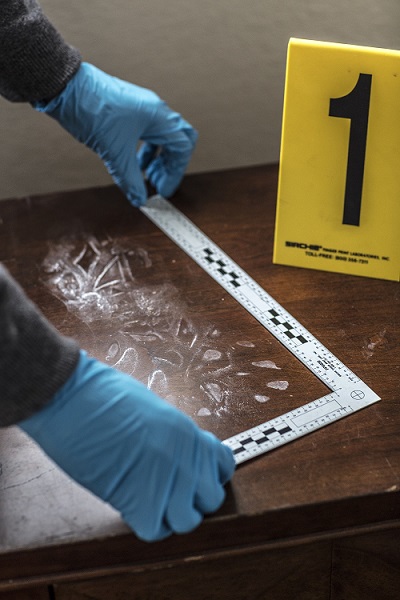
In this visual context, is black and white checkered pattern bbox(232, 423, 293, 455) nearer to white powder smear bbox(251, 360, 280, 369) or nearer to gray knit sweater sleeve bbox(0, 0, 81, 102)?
white powder smear bbox(251, 360, 280, 369)

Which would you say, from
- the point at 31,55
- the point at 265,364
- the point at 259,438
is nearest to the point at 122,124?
the point at 31,55

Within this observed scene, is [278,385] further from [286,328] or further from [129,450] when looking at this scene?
[129,450]

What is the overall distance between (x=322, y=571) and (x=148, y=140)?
0.72m

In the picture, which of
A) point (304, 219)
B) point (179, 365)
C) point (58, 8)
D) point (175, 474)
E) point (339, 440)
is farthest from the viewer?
point (58, 8)

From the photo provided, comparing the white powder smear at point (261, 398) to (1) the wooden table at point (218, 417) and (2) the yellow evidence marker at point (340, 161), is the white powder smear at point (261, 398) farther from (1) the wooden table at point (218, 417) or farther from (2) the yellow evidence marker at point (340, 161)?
(2) the yellow evidence marker at point (340, 161)

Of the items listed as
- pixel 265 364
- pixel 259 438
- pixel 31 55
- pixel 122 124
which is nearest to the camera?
pixel 259 438

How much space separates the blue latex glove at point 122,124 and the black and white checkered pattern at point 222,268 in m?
0.17

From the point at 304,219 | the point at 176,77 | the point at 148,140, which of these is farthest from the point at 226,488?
the point at 176,77

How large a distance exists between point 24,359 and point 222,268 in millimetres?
489

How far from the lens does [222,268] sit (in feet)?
4.13

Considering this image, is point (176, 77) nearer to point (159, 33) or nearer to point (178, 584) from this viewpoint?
point (159, 33)

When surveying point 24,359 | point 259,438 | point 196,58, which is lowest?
point 259,438

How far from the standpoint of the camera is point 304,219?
121 cm

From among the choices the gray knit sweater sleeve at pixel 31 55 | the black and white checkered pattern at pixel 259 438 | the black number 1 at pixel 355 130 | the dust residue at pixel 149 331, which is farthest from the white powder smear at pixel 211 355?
the gray knit sweater sleeve at pixel 31 55
